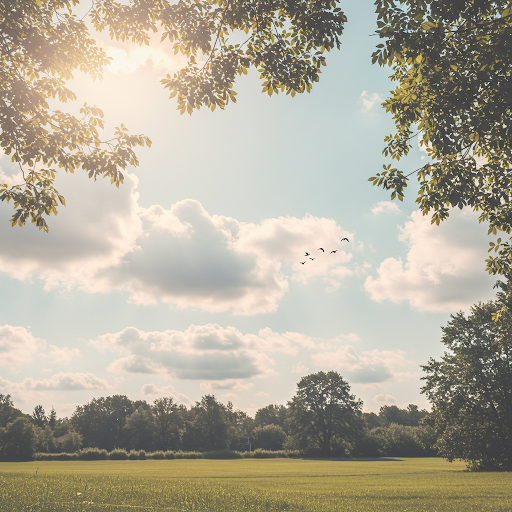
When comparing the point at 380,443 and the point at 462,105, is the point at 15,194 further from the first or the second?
the point at 380,443

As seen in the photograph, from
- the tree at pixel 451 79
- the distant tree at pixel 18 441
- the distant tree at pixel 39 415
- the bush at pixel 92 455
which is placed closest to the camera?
the tree at pixel 451 79

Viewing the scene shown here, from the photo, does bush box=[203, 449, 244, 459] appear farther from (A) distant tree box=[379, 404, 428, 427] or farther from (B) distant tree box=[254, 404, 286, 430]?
(A) distant tree box=[379, 404, 428, 427]

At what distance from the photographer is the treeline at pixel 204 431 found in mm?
85938

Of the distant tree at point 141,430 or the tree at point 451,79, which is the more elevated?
the tree at point 451,79

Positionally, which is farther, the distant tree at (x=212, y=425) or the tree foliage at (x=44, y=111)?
the distant tree at (x=212, y=425)

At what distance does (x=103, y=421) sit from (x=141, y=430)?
19365 mm

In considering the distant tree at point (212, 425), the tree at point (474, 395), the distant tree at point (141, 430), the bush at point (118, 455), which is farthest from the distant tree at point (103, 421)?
the tree at point (474, 395)

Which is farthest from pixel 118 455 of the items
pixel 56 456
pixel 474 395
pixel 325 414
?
pixel 474 395

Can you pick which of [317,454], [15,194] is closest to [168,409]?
[317,454]

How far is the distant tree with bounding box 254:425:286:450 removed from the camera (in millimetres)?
112250

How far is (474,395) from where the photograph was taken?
40375 mm

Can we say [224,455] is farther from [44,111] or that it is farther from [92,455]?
[44,111]

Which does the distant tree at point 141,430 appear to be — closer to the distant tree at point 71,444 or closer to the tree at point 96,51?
the distant tree at point 71,444

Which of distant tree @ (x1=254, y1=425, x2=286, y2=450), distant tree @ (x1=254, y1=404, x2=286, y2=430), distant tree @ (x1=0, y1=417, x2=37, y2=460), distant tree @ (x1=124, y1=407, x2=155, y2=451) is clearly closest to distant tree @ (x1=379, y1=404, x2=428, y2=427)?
distant tree @ (x1=254, y1=404, x2=286, y2=430)
